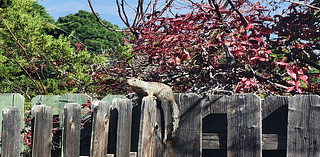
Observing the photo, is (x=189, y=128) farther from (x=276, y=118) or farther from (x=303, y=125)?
(x=303, y=125)

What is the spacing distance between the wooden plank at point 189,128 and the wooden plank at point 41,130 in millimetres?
961

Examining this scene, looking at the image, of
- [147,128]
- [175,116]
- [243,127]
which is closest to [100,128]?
[147,128]

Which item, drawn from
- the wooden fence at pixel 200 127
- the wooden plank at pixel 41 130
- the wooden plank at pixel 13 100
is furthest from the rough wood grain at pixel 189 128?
the wooden plank at pixel 13 100

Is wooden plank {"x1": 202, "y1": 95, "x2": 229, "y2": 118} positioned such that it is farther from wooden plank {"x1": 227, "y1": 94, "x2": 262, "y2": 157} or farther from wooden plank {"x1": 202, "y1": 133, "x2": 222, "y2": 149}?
wooden plank {"x1": 202, "y1": 133, "x2": 222, "y2": 149}

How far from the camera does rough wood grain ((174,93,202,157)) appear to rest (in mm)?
2439

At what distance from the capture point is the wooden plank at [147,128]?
2.36m

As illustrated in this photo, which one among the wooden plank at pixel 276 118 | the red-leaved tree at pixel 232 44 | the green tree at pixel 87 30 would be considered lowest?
the wooden plank at pixel 276 118

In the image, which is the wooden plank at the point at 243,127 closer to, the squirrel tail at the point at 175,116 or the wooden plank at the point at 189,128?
the wooden plank at the point at 189,128

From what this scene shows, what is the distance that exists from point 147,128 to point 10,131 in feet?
3.35

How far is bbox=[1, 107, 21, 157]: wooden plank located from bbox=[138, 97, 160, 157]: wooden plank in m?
0.93

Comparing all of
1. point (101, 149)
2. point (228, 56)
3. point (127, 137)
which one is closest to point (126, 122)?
point (127, 137)

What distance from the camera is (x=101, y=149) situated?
2402 millimetres

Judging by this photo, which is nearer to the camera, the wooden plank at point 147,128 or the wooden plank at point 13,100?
the wooden plank at point 147,128

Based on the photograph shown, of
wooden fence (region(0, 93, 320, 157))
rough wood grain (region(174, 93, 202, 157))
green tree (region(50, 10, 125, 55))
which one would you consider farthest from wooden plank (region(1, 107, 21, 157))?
green tree (region(50, 10, 125, 55))
